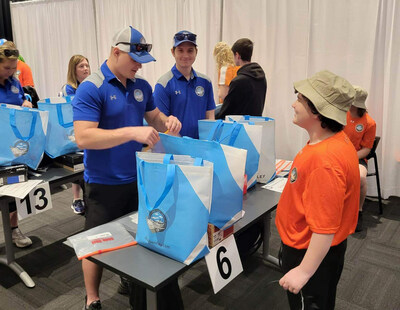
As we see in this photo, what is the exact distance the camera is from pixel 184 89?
223 centimetres

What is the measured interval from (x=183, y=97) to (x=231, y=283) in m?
1.21

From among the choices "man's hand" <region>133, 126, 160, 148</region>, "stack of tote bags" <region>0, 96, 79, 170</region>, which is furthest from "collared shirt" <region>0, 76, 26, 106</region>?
"man's hand" <region>133, 126, 160, 148</region>

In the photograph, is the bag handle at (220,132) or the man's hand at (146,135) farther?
the bag handle at (220,132)

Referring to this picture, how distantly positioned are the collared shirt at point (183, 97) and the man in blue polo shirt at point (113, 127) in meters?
0.43

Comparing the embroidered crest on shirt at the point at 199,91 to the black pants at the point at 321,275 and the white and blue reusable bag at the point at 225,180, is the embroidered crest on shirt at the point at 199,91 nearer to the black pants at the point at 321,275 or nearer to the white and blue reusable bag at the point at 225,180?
the white and blue reusable bag at the point at 225,180

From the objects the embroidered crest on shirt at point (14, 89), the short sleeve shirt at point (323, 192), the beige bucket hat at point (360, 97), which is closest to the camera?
the short sleeve shirt at point (323, 192)

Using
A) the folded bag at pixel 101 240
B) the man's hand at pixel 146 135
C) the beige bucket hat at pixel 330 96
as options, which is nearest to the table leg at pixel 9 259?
the folded bag at pixel 101 240

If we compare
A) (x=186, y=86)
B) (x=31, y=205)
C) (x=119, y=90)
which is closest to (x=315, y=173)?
(x=119, y=90)

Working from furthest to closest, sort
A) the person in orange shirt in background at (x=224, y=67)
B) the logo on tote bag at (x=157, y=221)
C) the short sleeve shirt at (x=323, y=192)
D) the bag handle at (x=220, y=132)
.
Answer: the person in orange shirt in background at (x=224, y=67) < the bag handle at (x=220, y=132) < the logo on tote bag at (x=157, y=221) < the short sleeve shirt at (x=323, y=192)

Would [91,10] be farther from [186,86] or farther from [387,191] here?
[387,191]

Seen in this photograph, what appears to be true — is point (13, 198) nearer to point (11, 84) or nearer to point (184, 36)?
point (11, 84)

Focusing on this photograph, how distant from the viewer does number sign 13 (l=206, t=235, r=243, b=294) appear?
1162 mm

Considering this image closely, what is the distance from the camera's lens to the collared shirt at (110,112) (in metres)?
1.45

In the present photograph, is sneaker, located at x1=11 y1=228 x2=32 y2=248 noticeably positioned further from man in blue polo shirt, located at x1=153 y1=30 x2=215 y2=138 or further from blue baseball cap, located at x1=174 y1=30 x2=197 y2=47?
blue baseball cap, located at x1=174 y1=30 x2=197 y2=47
